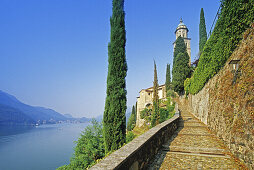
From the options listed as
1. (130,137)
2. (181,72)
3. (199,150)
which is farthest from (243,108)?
(181,72)

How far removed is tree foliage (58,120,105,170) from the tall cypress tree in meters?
1.17

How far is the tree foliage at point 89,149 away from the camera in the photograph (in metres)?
8.72

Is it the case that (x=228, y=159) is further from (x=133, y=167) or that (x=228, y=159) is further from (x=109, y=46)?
(x=109, y=46)

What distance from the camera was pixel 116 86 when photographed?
9.36 meters

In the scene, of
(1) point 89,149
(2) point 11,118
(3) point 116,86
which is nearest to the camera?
(1) point 89,149

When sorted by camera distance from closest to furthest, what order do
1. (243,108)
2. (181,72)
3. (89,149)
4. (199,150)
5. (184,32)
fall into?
(243,108)
(199,150)
(89,149)
(181,72)
(184,32)

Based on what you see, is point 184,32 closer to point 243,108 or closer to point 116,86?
point 116,86

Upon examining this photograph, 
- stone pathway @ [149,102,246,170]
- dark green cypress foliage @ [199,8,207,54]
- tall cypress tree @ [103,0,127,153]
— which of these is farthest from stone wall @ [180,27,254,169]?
dark green cypress foliage @ [199,8,207,54]

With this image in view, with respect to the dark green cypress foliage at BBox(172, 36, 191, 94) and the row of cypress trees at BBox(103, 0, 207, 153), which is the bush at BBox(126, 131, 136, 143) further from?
the dark green cypress foliage at BBox(172, 36, 191, 94)

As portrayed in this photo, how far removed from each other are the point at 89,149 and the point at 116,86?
473 centimetres

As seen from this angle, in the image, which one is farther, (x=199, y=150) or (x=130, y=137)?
(x=130, y=137)

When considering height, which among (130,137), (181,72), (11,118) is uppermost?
(181,72)

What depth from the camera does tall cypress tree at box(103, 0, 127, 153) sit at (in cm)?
869

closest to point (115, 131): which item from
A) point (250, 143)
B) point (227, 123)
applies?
point (227, 123)
